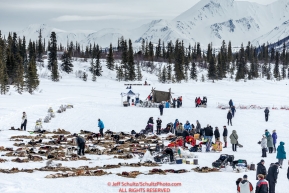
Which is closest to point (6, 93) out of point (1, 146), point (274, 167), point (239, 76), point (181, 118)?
point (181, 118)

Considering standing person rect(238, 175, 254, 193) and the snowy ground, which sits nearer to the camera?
standing person rect(238, 175, 254, 193)

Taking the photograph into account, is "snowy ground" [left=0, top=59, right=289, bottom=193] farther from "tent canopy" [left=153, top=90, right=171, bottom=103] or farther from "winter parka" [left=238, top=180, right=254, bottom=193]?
"tent canopy" [left=153, top=90, right=171, bottom=103]

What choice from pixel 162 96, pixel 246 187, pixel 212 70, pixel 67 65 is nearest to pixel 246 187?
pixel 246 187

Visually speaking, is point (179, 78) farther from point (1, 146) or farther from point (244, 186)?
point (244, 186)

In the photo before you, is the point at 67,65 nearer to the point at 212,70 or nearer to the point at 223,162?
the point at 212,70

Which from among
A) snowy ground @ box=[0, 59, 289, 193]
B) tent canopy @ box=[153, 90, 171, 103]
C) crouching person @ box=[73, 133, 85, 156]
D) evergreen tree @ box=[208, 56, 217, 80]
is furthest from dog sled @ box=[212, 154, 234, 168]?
evergreen tree @ box=[208, 56, 217, 80]

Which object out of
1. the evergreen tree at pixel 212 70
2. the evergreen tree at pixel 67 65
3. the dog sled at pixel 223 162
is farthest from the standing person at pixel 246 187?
the evergreen tree at pixel 212 70

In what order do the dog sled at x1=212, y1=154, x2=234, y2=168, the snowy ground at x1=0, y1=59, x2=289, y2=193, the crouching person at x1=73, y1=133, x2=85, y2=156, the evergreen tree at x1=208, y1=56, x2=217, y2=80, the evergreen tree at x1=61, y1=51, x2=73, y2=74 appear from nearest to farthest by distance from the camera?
1. the snowy ground at x1=0, y1=59, x2=289, y2=193
2. the dog sled at x1=212, y1=154, x2=234, y2=168
3. the crouching person at x1=73, y1=133, x2=85, y2=156
4. the evergreen tree at x1=61, y1=51, x2=73, y2=74
5. the evergreen tree at x1=208, y1=56, x2=217, y2=80

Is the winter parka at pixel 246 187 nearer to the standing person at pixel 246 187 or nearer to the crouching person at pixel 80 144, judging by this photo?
the standing person at pixel 246 187

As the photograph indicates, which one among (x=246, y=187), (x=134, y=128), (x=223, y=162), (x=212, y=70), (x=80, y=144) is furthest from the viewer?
(x=212, y=70)

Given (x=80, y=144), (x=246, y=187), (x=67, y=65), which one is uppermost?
(x=67, y=65)

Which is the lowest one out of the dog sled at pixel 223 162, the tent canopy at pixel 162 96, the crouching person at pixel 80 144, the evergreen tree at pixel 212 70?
the dog sled at pixel 223 162

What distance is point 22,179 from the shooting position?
1468 cm

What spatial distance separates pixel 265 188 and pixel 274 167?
234 centimetres
